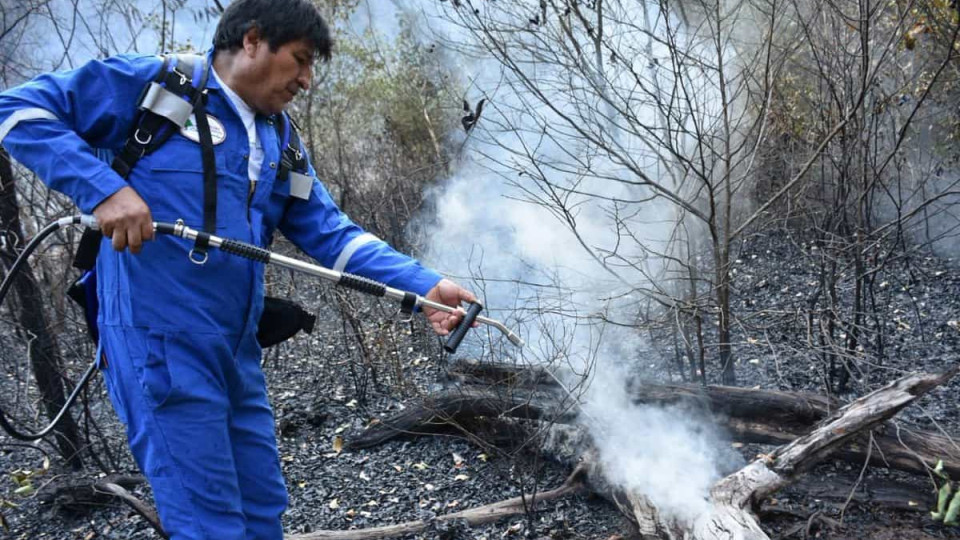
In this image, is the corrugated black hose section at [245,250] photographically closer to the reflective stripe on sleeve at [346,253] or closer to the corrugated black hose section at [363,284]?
the corrugated black hose section at [363,284]

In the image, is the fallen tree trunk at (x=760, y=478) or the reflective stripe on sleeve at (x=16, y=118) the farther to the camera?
the fallen tree trunk at (x=760, y=478)

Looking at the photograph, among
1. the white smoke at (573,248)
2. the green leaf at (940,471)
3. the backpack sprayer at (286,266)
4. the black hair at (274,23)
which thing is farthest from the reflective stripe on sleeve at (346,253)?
the green leaf at (940,471)

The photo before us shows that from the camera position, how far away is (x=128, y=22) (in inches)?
251

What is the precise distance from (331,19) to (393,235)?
3.44m

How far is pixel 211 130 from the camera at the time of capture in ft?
8.41

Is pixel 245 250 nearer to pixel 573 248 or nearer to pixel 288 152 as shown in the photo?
pixel 288 152

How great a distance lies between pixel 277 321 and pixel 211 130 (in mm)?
724

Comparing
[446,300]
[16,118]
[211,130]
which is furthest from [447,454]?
[16,118]

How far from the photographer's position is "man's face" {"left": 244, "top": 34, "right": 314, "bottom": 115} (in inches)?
103

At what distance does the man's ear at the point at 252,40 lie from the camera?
8.57 feet

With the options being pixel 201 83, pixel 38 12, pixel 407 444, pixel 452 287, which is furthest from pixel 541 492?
pixel 38 12

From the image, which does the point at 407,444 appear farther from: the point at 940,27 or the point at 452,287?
the point at 940,27

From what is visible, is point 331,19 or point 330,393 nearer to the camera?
point 330,393

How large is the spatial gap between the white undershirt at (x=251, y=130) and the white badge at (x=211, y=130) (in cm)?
9
